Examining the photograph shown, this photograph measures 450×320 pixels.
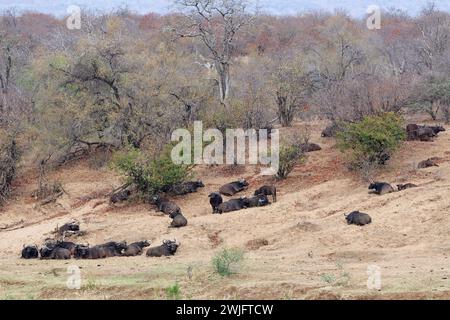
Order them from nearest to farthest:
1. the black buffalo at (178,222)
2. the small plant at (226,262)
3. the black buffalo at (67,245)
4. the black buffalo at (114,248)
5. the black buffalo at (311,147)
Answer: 1. the small plant at (226,262)
2. the black buffalo at (114,248)
3. the black buffalo at (67,245)
4. the black buffalo at (178,222)
5. the black buffalo at (311,147)

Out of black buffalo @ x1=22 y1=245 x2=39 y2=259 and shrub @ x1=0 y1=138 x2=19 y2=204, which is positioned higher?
shrub @ x1=0 y1=138 x2=19 y2=204

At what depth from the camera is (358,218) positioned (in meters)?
16.0

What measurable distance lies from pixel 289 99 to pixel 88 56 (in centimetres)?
796

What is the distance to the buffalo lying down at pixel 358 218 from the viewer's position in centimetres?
1597

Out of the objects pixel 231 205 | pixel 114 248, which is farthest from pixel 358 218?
pixel 114 248

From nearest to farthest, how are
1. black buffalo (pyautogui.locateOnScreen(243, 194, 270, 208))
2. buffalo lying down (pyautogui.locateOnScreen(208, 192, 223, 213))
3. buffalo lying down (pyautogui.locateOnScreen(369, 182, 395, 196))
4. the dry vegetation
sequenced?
the dry vegetation → buffalo lying down (pyautogui.locateOnScreen(369, 182, 395, 196)) → black buffalo (pyautogui.locateOnScreen(243, 194, 270, 208)) → buffalo lying down (pyautogui.locateOnScreen(208, 192, 223, 213))

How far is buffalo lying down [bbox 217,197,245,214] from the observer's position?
18.7 meters

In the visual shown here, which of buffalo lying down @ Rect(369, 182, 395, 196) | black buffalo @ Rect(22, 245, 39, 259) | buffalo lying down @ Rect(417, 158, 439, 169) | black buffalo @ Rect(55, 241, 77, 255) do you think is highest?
buffalo lying down @ Rect(417, 158, 439, 169)

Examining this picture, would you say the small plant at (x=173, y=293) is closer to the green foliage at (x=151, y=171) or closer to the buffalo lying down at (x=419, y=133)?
the green foliage at (x=151, y=171)

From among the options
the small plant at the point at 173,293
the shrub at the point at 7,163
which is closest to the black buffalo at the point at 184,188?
the shrub at the point at 7,163

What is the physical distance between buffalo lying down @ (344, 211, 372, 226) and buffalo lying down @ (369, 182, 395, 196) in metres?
2.45

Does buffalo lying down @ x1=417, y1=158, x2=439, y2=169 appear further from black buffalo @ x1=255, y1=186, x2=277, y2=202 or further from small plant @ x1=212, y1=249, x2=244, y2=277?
small plant @ x1=212, y1=249, x2=244, y2=277

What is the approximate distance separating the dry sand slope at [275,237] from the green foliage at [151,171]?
0.63 meters

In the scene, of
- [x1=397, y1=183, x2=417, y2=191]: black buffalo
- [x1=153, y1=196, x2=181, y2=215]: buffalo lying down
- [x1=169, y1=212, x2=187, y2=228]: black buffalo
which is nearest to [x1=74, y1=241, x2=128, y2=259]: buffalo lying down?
[x1=169, y1=212, x2=187, y2=228]: black buffalo
